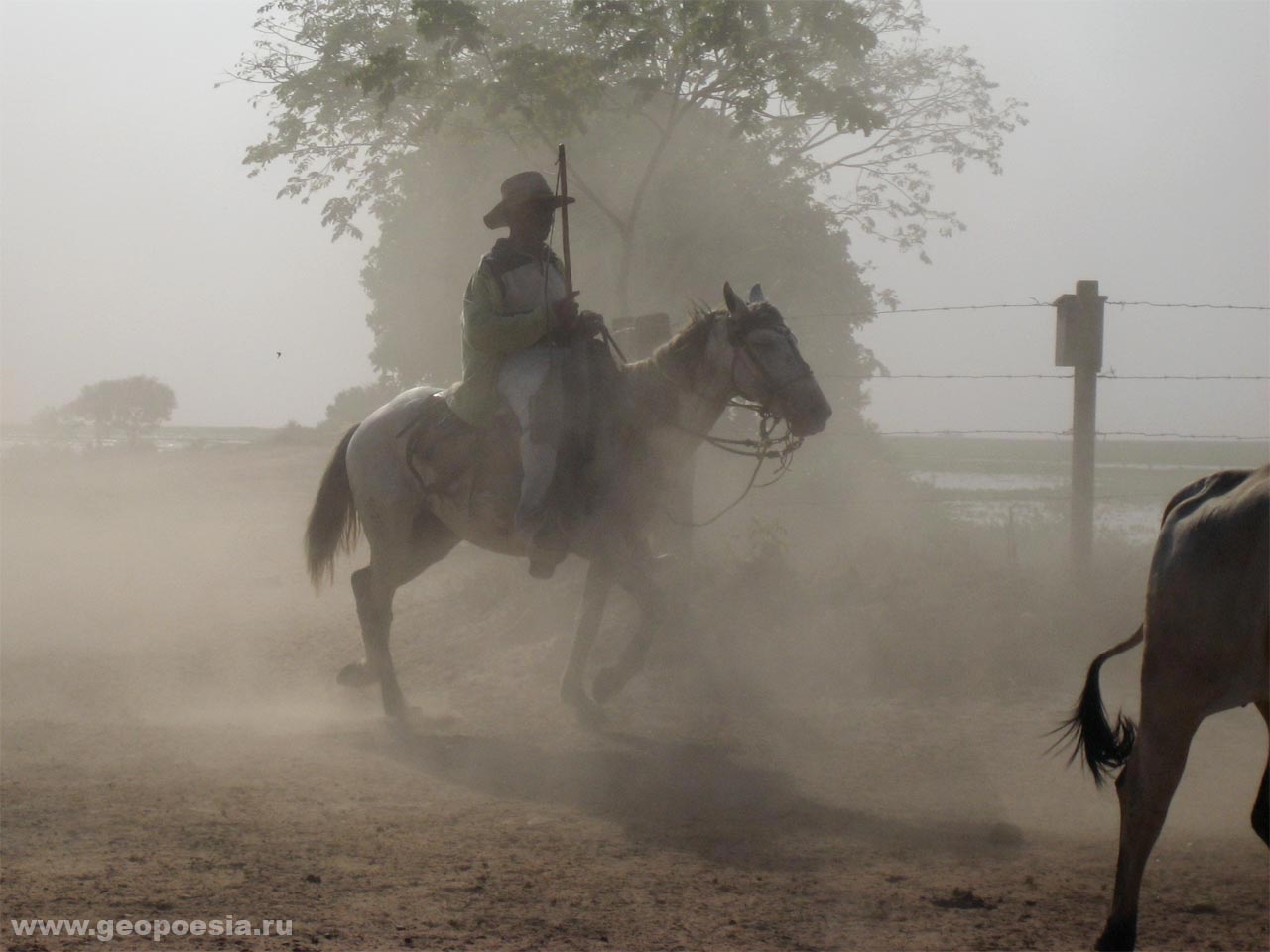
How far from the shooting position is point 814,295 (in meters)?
18.3

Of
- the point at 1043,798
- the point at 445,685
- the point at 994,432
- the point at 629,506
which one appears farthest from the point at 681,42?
the point at 1043,798

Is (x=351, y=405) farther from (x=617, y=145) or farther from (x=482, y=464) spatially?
(x=482, y=464)

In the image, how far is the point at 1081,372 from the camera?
29.7 feet

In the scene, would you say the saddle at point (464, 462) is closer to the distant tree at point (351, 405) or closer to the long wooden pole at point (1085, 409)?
the long wooden pole at point (1085, 409)

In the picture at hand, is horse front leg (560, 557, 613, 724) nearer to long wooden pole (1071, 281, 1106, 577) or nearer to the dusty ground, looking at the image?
the dusty ground

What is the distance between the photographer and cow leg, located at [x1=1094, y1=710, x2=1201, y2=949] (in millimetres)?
3574

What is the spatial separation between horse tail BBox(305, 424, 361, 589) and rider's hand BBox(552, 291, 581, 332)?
7.14ft

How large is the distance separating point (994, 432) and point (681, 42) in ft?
14.2

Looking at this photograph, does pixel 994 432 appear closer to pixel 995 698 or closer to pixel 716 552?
pixel 716 552

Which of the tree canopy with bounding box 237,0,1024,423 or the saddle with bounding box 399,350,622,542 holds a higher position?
the tree canopy with bounding box 237,0,1024,423

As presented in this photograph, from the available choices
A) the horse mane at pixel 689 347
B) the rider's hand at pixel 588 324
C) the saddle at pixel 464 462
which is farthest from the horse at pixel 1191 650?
the saddle at pixel 464 462

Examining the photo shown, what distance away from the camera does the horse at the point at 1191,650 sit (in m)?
3.52

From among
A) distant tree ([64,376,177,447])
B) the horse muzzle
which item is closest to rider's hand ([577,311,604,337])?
the horse muzzle

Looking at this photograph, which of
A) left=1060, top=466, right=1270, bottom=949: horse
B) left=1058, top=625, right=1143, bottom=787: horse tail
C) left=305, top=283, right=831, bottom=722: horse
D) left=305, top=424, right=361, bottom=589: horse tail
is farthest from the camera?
left=305, top=424, right=361, bottom=589: horse tail
